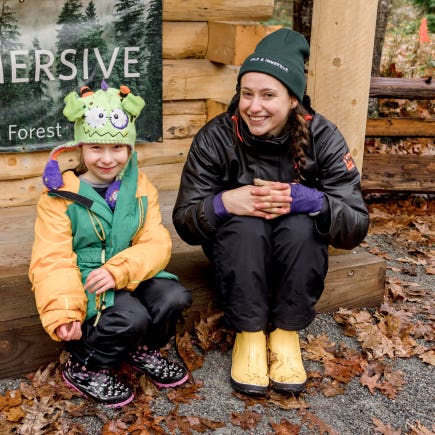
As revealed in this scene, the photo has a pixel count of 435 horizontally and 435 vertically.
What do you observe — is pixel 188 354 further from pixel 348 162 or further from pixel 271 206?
pixel 348 162

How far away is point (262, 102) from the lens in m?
3.18

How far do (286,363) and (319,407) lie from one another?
262 millimetres

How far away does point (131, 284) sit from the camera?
3.03 m

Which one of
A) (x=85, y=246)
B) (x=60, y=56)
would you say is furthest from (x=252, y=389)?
(x=60, y=56)

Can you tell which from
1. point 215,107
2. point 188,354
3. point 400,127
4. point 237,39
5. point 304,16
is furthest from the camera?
point 304,16

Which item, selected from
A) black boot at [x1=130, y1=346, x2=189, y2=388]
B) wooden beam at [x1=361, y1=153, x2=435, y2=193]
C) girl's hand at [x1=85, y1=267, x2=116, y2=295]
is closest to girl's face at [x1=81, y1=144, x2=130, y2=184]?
girl's hand at [x1=85, y1=267, x2=116, y2=295]

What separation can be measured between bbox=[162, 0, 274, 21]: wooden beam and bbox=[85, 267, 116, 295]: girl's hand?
2290 mm

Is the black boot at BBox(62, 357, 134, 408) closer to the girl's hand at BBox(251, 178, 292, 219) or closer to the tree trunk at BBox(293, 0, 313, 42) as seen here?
the girl's hand at BBox(251, 178, 292, 219)

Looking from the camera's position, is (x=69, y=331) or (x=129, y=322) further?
(x=129, y=322)

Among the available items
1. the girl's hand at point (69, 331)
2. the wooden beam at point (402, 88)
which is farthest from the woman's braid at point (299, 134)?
the wooden beam at point (402, 88)

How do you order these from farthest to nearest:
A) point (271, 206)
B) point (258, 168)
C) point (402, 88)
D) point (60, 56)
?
point (402, 88), point (60, 56), point (258, 168), point (271, 206)

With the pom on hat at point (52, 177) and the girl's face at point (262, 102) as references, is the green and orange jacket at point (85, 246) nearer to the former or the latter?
the pom on hat at point (52, 177)

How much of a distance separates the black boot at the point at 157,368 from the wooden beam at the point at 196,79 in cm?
208

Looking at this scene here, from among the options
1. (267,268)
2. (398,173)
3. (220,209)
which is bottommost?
(398,173)
